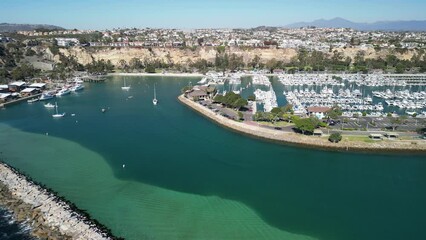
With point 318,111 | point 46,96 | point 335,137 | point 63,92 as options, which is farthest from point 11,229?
point 63,92

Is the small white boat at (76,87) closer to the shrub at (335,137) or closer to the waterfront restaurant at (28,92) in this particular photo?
the waterfront restaurant at (28,92)

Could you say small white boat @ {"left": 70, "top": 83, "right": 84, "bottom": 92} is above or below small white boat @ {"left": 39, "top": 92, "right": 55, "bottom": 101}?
above

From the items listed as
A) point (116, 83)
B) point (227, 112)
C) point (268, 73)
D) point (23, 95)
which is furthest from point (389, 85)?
point (23, 95)

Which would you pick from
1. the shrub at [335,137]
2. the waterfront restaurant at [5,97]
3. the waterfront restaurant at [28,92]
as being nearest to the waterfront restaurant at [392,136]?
the shrub at [335,137]

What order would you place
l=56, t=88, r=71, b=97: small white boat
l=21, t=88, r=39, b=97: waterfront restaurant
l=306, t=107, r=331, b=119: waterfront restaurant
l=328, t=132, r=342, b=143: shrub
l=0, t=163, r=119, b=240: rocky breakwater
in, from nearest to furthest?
l=0, t=163, r=119, b=240: rocky breakwater < l=328, t=132, r=342, b=143: shrub < l=306, t=107, r=331, b=119: waterfront restaurant < l=21, t=88, r=39, b=97: waterfront restaurant < l=56, t=88, r=71, b=97: small white boat

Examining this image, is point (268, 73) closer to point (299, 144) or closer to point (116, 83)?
point (116, 83)

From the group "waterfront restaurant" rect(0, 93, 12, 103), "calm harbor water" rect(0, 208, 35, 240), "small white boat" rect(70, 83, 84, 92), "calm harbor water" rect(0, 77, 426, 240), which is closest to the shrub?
"calm harbor water" rect(0, 77, 426, 240)

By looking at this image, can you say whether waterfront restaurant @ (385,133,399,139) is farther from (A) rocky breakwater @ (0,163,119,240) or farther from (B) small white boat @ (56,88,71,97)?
(B) small white boat @ (56,88,71,97)
